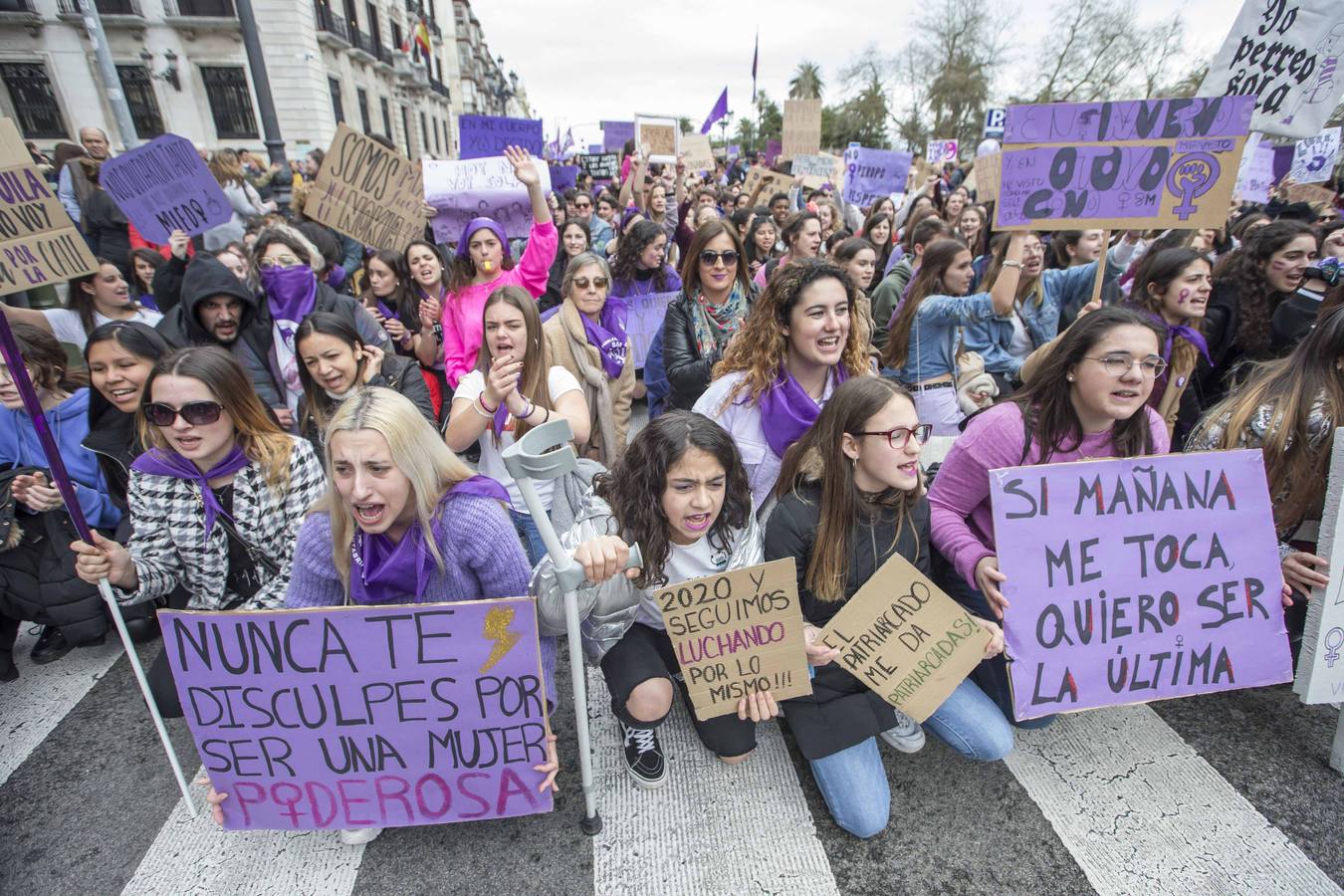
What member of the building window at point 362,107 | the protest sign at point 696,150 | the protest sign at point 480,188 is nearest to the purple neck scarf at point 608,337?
Result: the protest sign at point 480,188

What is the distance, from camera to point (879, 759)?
7.77ft

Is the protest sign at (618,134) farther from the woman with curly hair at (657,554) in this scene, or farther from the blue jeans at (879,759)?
the blue jeans at (879,759)

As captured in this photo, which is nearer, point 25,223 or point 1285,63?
point 25,223

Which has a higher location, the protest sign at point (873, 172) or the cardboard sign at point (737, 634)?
the protest sign at point (873, 172)

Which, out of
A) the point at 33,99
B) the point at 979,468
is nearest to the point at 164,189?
the point at 979,468

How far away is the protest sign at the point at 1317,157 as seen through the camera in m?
7.91

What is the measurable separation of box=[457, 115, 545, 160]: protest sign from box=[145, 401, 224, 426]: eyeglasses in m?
4.73

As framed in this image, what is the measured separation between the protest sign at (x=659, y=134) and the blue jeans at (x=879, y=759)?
9367 mm

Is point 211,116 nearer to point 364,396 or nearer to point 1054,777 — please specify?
point 364,396

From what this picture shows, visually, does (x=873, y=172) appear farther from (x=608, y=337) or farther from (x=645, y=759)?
(x=645, y=759)

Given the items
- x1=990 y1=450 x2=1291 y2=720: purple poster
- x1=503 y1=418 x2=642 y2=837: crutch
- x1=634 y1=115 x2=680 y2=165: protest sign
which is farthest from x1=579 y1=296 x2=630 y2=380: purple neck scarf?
x1=634 y1=115 x2=680 y2=165: protest sign

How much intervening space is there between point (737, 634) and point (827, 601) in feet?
1.70

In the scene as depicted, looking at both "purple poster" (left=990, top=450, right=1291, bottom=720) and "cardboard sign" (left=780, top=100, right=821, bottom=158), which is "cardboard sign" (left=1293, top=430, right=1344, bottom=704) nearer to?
"purple poster" (left=990, top=450, right=1291, bottom=720)

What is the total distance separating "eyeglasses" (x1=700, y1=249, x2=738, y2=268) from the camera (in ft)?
12.6
